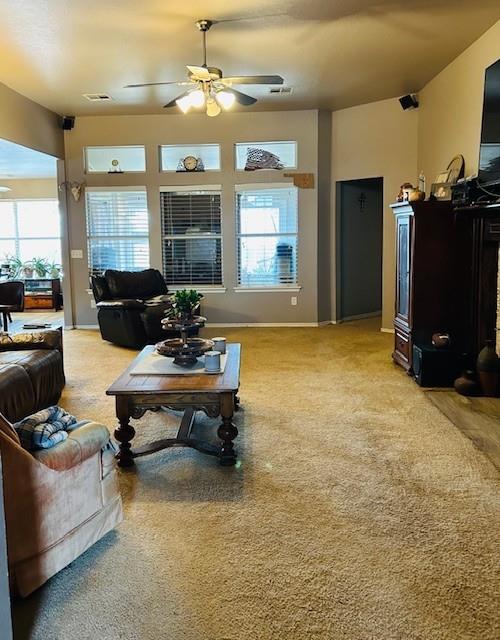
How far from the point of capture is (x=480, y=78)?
16.7 feet

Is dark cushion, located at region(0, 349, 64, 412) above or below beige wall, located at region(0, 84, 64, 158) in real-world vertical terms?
below

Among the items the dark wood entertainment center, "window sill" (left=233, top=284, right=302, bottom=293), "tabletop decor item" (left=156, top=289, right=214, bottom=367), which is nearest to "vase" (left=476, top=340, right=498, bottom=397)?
the dark wood entertainment center

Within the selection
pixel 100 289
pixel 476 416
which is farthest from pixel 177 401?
pixel 100 289

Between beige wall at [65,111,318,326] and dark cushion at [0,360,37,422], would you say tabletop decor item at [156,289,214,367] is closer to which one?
dark cushion at [0,360,37,422]

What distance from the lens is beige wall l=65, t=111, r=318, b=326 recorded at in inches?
309

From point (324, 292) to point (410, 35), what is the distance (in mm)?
3914

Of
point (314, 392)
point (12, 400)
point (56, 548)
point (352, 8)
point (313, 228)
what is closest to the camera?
point (56, 548)

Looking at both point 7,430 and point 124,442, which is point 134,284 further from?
point 7,430

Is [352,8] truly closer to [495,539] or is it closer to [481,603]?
[495,539]

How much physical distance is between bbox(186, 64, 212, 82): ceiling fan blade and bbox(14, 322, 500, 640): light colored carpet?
264cm

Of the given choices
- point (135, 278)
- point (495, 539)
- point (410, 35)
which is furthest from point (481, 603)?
point (135, 278)

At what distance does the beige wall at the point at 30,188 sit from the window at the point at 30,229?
0.13m

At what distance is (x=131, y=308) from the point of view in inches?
259

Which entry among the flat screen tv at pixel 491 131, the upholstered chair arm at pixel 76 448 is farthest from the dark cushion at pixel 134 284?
the upholstered chair arm at pixel 76 448
